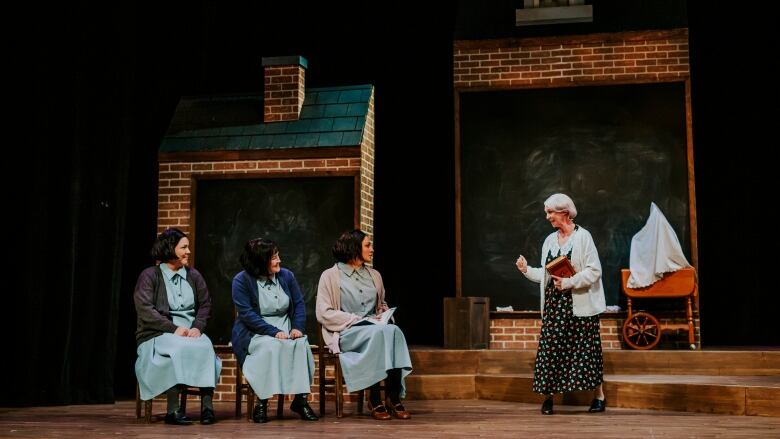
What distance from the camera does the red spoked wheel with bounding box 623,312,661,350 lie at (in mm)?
6816

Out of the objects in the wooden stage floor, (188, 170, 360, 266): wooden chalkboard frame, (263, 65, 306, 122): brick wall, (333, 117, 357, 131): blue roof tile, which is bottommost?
the wooden stage floor

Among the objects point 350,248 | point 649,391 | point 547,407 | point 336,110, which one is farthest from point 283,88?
point 649,391

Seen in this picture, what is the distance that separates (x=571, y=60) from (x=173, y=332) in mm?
4244

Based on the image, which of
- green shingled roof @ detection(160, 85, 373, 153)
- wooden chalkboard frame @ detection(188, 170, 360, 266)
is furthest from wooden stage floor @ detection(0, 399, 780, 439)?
green shingled roof @ detection(160, 85, 373, 153)

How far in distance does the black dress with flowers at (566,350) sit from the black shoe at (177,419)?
2157 millimetres

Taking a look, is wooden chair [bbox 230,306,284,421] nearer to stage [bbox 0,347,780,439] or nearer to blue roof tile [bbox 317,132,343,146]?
stage [bbox 0,347,780,439]

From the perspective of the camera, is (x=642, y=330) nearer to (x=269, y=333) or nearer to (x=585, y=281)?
(x=585, y=281)

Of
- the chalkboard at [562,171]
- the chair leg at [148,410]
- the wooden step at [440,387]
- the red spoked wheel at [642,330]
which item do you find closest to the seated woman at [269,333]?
the chair leg at [148,410]

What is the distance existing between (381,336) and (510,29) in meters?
3.62

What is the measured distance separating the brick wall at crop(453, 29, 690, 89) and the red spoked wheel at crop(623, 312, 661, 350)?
2056 mm

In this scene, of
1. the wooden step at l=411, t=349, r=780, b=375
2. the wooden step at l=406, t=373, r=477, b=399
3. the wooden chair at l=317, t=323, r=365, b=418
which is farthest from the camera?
the wooden step at l=406, t=373, r=477, b=399

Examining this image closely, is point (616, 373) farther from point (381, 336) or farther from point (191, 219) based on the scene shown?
point (191, 219)

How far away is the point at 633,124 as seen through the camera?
7348 millimetres

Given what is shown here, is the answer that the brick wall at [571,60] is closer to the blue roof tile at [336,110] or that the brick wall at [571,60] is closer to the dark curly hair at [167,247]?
the blue roof tile at [336,110]
